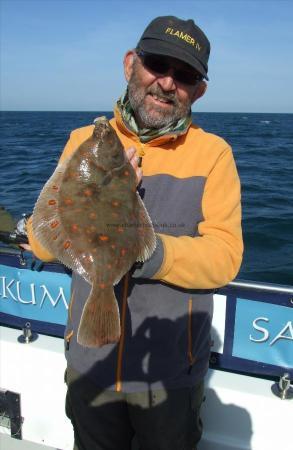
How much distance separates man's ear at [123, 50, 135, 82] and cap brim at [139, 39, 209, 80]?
250 millimetres

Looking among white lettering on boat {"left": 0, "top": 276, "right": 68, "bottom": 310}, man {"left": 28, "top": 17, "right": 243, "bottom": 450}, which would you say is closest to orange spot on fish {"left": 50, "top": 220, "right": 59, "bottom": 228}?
man {"left": 28, "top": 17, "right": 243, "bottom": 450}

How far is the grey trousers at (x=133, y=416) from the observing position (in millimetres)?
2512

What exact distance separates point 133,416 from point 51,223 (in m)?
1.27

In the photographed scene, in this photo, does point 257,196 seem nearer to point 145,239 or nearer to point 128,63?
point 128,63

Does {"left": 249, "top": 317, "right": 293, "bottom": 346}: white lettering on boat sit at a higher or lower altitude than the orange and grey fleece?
lower

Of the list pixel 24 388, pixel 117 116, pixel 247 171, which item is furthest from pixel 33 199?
pixel 117 116

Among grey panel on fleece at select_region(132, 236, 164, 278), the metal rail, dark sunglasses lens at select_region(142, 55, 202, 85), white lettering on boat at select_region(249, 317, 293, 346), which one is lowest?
white lettering on boat at select_region(249, 317, 293, 346)

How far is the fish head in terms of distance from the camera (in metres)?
2.28

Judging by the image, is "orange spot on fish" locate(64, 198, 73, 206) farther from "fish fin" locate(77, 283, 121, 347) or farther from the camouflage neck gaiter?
the camouflage neck gaiter

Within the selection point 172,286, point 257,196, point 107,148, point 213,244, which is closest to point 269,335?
point 172,286

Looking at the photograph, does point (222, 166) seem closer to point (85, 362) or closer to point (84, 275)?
point (84, 275)

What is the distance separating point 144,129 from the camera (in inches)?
104

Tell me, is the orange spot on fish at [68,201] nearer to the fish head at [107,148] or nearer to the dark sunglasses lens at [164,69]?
the fish head at [107,148]

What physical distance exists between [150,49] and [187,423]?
7.39 feet
